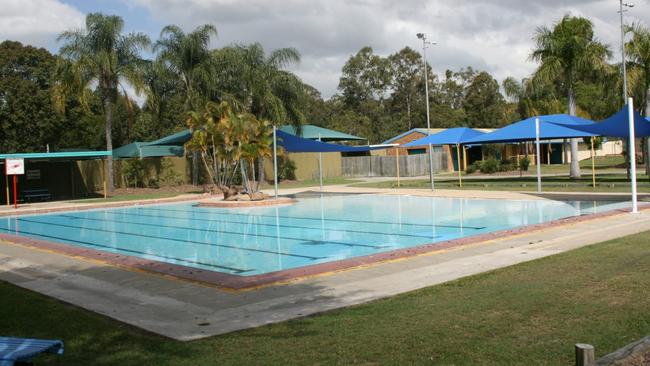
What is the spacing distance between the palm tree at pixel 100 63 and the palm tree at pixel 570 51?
20.1m

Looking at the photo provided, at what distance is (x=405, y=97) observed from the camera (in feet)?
238

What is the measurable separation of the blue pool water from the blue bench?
6.22m

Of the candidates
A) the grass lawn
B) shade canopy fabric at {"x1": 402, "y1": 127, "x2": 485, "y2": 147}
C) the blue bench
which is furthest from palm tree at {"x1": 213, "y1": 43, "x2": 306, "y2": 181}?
the blue bench

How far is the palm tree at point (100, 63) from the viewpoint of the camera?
30906mm

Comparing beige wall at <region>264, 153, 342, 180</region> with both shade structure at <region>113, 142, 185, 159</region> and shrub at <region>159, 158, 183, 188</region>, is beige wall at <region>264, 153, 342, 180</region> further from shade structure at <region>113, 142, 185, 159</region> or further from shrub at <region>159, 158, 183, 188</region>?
shrub at <region>159, 158, 183, 188</region>

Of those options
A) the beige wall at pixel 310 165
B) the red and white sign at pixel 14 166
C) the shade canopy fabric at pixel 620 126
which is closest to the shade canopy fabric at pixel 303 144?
the shade canopy fabric at pixel 620 126

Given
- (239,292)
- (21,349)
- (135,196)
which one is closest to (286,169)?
(135,196)

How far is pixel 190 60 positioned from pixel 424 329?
30886 mm

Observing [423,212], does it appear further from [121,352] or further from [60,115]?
[60,115]

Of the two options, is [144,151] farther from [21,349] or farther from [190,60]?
[21,349]

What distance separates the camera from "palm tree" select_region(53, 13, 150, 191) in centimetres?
3091

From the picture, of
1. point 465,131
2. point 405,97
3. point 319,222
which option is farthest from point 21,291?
point 405,97

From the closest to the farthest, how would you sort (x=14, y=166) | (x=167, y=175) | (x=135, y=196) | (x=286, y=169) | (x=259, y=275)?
(x=259, y=275)
(x=14, y=166)
(x=135, y=196)
(x=167, y=175)
(x=286, y=169)

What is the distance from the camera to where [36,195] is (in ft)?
101
